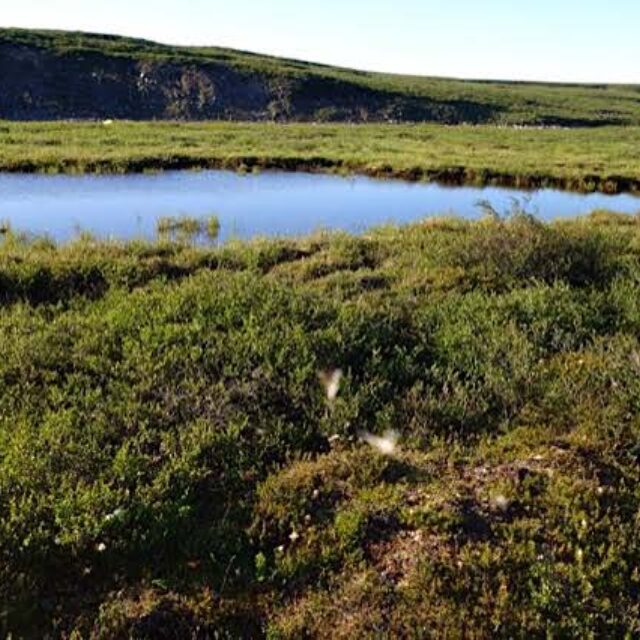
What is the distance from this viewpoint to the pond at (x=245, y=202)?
2111 centimetres

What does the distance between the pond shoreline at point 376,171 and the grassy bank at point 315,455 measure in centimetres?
2098

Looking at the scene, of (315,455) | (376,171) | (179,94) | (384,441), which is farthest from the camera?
(179,94)

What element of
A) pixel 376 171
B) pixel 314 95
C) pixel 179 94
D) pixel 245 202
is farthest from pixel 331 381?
pixel 314 95

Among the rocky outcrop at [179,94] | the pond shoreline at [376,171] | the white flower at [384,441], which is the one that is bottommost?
the white flower at [384,441]

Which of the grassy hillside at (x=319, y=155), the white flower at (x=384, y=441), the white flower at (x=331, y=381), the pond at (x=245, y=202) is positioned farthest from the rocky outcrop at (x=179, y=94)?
the white flower at (x=384, y=441)

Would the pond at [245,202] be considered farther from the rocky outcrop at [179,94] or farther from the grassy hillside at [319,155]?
the rocky outcrop at [179,94]

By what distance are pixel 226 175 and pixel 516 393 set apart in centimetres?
2538

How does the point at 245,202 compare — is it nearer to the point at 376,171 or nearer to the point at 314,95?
the point at 376,171

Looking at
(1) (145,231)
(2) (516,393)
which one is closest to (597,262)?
(2) (516,393)

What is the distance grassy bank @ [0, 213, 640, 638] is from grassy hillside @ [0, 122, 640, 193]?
878 inches

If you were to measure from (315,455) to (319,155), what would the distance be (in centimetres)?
3215

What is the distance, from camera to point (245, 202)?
2575 cm

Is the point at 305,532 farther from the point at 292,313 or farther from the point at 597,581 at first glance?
the point at 292,313

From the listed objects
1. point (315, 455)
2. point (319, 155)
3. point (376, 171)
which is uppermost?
point (319, 155)
